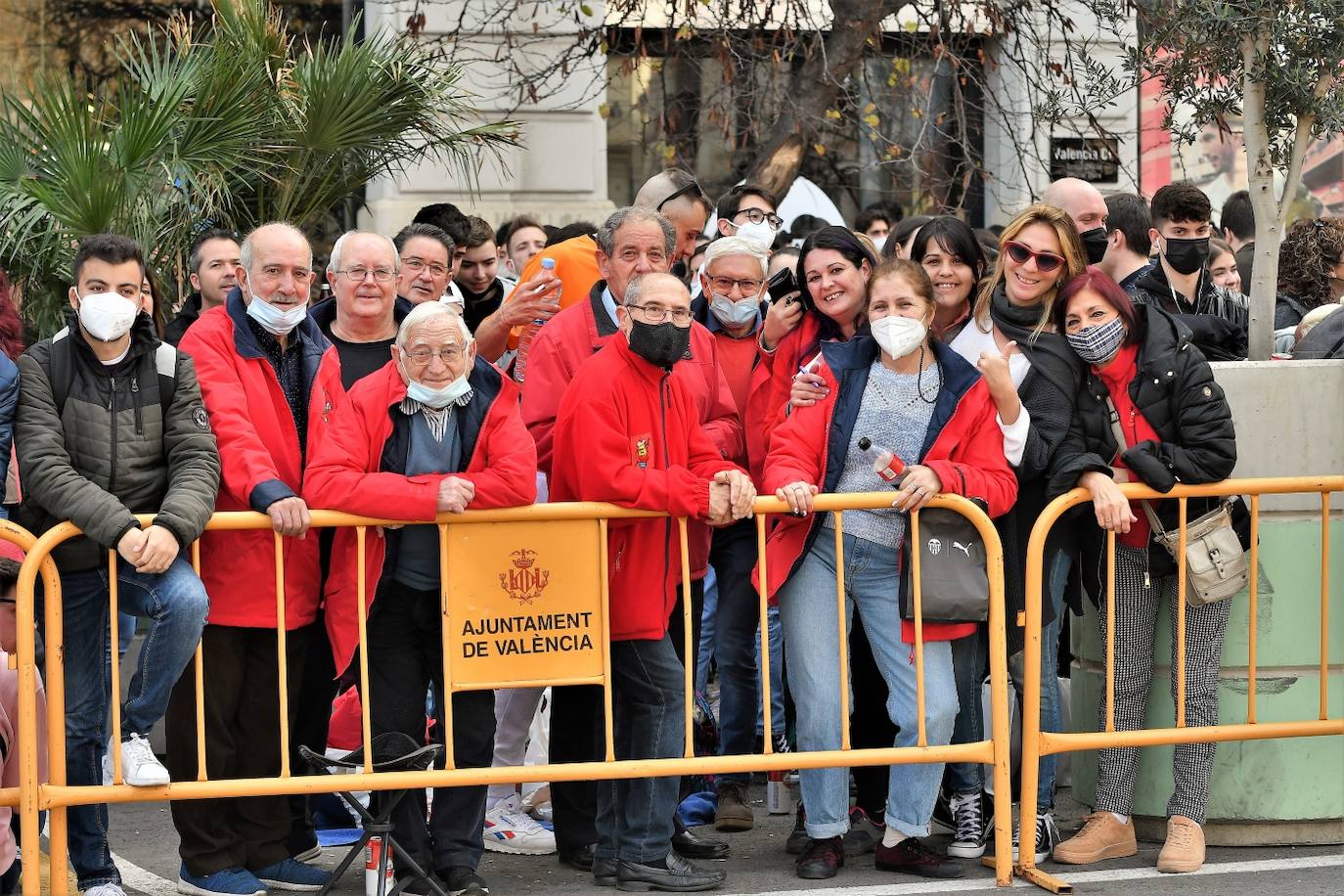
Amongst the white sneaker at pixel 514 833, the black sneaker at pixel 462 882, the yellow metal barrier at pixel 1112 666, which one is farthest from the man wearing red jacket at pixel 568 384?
the yellow metal barrier at pixel 1112 666

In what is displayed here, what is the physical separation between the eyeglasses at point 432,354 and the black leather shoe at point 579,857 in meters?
1.81

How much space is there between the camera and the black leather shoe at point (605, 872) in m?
6.02

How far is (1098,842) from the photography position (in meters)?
6.19

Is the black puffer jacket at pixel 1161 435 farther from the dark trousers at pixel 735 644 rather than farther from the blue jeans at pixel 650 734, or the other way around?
the blue jeans at pixel 650 734

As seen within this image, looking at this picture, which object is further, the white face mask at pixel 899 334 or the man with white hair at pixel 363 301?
the man with white hair at pixel 363 301

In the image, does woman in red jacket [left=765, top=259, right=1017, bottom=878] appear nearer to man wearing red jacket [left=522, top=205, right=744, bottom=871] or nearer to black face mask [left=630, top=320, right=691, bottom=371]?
man wearing red jacket [left=522, top=205, right=744, bottom=871]

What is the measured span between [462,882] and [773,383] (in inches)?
79.9

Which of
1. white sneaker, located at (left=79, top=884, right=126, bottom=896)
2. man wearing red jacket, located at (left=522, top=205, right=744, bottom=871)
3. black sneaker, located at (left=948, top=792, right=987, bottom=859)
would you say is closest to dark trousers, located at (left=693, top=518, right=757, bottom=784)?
man wearing red jacket, located at (left=522, top=205, right=744, bottom=871)

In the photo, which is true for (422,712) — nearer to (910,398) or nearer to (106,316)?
(106,316)

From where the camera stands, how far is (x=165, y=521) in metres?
5.43

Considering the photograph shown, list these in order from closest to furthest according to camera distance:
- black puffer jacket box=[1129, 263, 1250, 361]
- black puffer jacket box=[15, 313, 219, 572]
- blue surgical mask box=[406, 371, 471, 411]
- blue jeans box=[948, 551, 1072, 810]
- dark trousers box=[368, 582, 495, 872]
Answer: black puffer jacket box=[15, 313, 219, 572] → blue surgical mask box=[406, 371, 471, 411] → dark trousers box=[368, 582, 495, 872] → blue jeans box=[948, 551, 1072, 810] → black puffer jacket box=[1129, 263, 1250, 361]

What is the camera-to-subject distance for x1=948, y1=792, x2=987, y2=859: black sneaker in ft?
20.5

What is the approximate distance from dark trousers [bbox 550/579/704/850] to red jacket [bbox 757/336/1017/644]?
55 centimetres

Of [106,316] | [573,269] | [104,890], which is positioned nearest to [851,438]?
[573,269]
